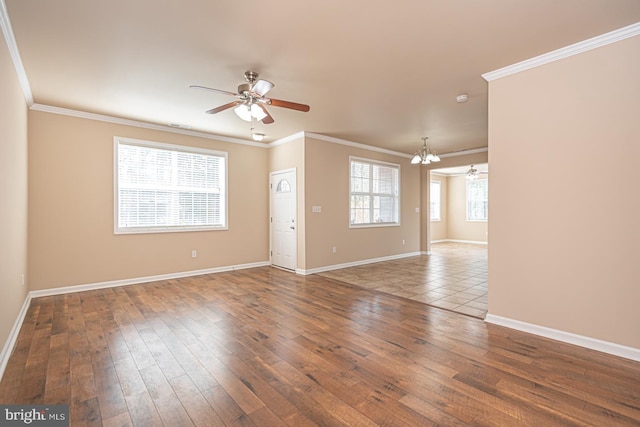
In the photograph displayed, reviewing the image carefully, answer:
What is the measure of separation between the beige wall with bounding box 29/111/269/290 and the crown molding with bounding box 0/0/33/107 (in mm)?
693

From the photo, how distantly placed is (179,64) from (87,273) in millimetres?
3569

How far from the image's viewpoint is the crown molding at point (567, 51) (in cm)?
240

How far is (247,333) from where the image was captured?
9.59ft

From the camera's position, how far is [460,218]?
11.3 metres

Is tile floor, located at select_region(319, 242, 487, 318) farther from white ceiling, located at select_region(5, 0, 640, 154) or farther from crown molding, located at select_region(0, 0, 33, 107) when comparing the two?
crown molding, located at select_region(0, 0, 33, 107)

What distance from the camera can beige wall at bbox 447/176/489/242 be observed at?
10.9 m

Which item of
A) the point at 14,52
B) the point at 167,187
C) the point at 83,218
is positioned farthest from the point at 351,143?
the point at 14,52

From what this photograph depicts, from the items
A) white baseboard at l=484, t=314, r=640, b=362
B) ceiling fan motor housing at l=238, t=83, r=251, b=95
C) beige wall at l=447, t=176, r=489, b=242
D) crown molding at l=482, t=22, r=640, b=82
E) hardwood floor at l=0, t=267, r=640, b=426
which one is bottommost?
hardwood floor at l=0, t=267, r=640, b=426

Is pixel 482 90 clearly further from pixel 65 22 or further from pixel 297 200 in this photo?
pixel 65 22

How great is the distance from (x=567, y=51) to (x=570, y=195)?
131 cm

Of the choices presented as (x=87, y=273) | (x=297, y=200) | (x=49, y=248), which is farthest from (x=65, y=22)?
(x=297, y=200)

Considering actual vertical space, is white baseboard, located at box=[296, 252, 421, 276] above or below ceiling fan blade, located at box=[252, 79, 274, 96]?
below

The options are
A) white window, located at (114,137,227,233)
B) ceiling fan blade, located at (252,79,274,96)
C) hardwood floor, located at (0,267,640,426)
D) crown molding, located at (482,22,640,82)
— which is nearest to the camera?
hardwood floor, located at (0,267,640,426)

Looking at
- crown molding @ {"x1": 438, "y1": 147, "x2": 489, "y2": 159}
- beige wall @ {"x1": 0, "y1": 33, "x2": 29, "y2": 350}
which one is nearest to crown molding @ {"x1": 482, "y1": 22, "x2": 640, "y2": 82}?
crown molding @ {"x1": 438, "y1": 147, "x2": 489, "y2": 159}
